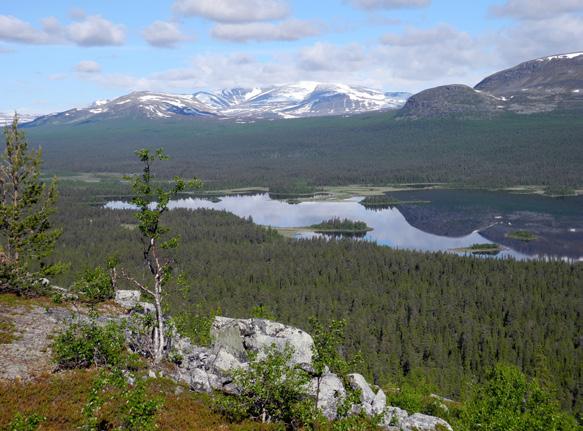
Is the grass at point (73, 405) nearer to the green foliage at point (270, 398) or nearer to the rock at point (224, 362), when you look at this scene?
the green foliage at point (270, 398)

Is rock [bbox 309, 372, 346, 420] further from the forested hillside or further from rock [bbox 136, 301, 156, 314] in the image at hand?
the forested hillside

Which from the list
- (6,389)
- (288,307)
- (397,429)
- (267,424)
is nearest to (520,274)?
(288,307)

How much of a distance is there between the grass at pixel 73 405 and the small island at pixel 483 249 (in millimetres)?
171852

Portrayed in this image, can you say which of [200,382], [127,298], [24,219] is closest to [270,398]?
[200,382]

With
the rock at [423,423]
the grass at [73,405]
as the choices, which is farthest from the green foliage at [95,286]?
the rock at [423,423]

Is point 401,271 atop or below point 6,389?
below

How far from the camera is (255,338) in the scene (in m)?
47.0

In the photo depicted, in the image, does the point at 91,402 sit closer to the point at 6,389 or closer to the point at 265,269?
the point at 6,389

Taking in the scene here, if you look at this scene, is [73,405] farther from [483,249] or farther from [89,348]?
[483,249]

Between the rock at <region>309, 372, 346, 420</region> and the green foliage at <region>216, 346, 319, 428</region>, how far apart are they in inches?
173

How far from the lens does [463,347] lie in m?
105

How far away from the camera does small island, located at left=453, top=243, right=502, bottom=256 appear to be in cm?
19169

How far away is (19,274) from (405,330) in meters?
78.5

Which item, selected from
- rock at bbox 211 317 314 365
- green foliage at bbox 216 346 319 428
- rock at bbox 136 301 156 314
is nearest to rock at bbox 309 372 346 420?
green foliage at bbox 216 346 319 428
